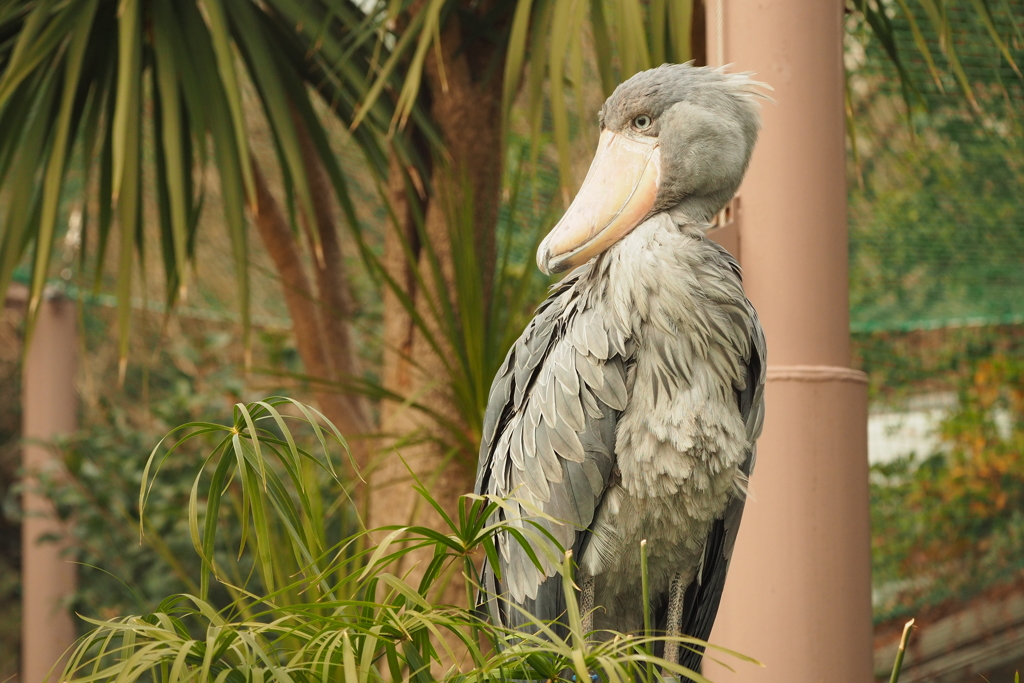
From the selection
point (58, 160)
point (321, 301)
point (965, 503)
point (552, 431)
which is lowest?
point (965, 503)

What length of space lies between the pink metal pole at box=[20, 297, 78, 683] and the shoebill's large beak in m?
2.68

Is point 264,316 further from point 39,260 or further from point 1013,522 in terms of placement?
point 1013,522

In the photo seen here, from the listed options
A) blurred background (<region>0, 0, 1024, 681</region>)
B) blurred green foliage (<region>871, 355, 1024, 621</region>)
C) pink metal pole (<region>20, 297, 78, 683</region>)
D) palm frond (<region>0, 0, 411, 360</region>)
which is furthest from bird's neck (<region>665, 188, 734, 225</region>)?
blurred green foliage (<region>871, 355, 1024, 621</region>)

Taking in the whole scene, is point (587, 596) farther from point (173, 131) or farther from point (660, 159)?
point (173, 131)

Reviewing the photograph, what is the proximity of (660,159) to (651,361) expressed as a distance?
0.23m

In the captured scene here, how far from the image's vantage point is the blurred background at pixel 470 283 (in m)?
2.02

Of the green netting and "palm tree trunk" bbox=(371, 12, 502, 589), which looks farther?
the green netting

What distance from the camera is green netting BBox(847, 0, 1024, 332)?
2.97 m

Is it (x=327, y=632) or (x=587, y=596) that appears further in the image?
(x=587, y=596)

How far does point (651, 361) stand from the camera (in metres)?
1.06

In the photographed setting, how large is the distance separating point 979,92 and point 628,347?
260cm

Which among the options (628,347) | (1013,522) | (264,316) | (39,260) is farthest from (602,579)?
(1013,522)

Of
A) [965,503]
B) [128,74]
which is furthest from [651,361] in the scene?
[965,503]

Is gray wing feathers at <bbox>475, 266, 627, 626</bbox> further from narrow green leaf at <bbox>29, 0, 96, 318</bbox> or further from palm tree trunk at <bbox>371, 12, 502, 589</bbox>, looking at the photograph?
narrow green leaf at <bbox>29, 0, 96, 318</bbox>
